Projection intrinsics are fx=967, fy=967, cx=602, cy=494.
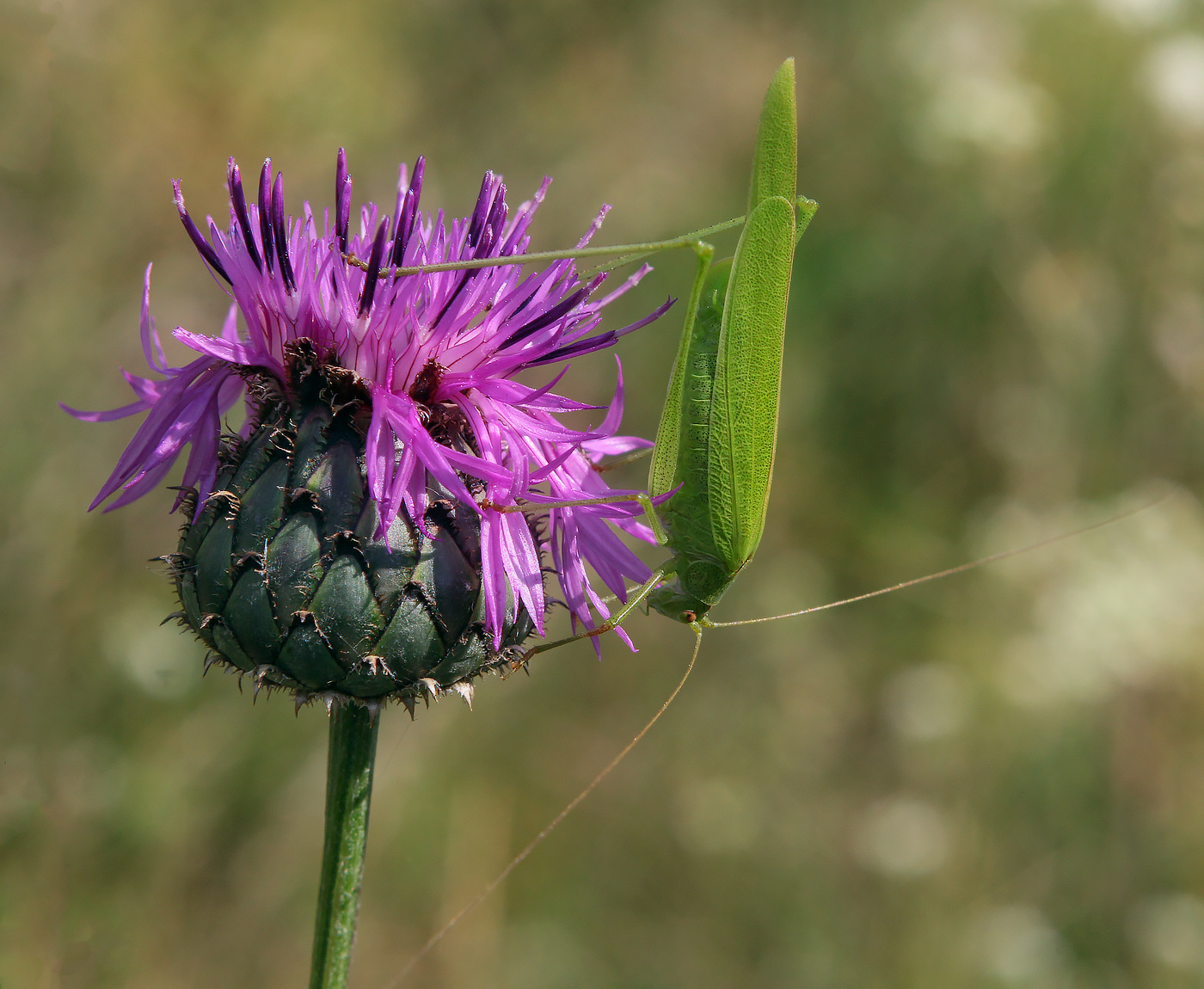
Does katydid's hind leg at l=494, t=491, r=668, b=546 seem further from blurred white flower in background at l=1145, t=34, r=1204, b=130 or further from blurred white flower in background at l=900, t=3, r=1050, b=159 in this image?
blurred white flower in background at l=1145, t=34, r=1204, b=130

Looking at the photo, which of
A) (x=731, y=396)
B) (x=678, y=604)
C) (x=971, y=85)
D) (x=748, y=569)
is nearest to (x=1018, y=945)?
(x=748, y=569)

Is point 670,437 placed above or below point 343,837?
above


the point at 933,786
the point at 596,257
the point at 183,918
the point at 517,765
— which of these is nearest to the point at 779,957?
A: the point at 933,786

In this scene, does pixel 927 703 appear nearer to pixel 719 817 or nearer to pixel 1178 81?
pixel 719 817

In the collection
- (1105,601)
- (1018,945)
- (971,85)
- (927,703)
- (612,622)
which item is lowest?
(1018,945)

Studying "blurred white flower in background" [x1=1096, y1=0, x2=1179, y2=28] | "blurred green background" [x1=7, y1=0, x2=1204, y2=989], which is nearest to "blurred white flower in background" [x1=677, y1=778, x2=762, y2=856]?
"blurred green background" [x1=7, y1=0, x2=1204, y2=989]

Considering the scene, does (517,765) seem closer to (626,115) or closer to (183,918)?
(183,918)
